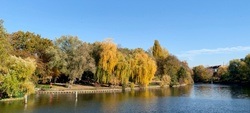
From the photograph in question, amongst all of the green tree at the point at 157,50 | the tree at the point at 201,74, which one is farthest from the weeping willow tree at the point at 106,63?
the tree at the point at 201,74

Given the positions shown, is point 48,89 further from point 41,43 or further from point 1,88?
point 1,88

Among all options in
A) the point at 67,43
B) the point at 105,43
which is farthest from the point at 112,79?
the point at 67,43

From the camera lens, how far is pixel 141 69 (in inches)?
2709

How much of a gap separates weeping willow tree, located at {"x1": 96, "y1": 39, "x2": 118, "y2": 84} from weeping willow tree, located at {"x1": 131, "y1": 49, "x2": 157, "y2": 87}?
6127mm

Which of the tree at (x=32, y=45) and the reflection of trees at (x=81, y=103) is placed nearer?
the reflection of trees at (x=81, y=103)

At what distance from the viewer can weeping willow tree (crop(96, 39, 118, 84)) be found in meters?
63.8

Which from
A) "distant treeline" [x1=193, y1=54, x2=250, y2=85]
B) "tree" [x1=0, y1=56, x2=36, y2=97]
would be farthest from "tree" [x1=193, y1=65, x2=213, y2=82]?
"tree" [x1=0, y1=56, x2=36, y2=97]

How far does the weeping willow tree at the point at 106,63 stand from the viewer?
209 ft

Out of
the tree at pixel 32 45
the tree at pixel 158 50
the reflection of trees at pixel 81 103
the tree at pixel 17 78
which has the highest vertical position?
the tree at pixel 158 50

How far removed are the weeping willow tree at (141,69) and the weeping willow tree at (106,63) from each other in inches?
241

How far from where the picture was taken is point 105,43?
65.4 metres

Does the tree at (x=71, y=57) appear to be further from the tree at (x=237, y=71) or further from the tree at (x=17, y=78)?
the tree at (x=237, y=71)

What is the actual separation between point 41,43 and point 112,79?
17.3m

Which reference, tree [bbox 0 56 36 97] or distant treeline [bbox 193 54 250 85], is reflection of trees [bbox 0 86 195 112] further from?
distant treeline [bbox 193 54 250 85]
